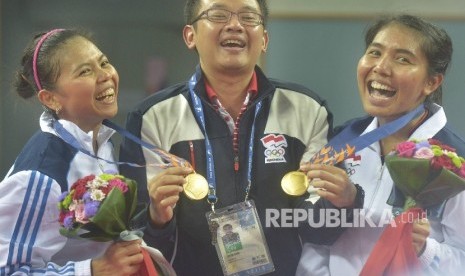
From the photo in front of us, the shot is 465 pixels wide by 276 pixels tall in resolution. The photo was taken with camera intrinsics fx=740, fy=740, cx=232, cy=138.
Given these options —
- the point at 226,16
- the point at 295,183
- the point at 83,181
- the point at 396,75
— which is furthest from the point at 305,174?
the point at 83,181

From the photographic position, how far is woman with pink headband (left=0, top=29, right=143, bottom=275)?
1.93 metres

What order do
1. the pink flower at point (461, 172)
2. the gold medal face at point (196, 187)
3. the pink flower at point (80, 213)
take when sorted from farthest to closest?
the gold medal face at point (196, 187), the pink flower at point (461, 172), the pink flower at point (80, 213)

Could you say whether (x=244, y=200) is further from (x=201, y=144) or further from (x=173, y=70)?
(x=173, y=70)

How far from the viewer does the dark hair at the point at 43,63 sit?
2031 millimetres

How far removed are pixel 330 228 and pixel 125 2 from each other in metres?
0.94

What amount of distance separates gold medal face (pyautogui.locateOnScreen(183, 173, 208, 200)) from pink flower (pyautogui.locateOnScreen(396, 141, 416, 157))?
1.80ft

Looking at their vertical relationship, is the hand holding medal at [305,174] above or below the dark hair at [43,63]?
below

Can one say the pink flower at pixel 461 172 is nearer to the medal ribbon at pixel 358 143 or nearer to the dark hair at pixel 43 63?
the medal ribbon at pixel 358 143

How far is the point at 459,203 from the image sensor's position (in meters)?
2.04

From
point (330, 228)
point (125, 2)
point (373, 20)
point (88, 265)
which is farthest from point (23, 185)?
point (373, 20)

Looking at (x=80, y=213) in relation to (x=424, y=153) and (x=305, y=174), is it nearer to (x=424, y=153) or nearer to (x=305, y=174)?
(x=305, y=174)

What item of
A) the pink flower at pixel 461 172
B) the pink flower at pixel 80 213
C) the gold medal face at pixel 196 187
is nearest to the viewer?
the pink flower at pixel 80 213

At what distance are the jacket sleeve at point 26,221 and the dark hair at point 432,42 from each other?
105 centimetres

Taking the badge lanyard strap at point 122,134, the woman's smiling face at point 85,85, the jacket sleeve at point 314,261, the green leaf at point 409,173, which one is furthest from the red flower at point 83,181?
the green leaf at point 409,173
